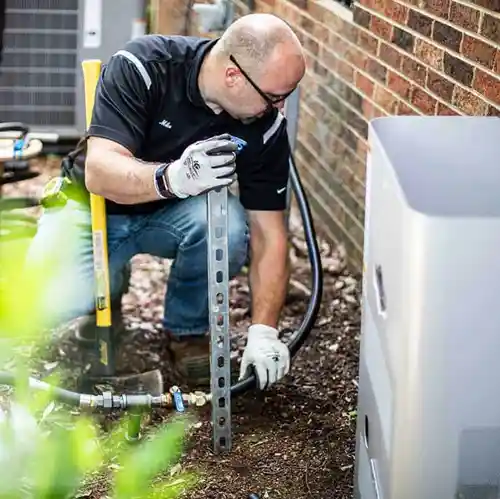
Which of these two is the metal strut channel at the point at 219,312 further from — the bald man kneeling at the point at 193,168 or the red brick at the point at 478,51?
the red brick at the point at 478,51

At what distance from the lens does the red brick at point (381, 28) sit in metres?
2.74

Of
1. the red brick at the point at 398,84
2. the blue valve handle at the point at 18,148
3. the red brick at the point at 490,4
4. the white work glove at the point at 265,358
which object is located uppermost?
the red brick at the point at 490,4

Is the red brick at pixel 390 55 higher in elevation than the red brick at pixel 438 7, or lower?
lower

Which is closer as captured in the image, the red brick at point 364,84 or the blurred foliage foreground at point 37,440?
the blurred foliage foreground at point 37,440

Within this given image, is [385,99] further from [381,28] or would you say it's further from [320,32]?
[320,32]

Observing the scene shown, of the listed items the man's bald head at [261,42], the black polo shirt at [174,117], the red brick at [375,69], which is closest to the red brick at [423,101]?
the red brick at [375,69]

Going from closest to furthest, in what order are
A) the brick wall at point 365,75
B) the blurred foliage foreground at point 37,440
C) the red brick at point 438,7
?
the blurred foliage foreground at point 37,440 → the brick wall at point 365,75 → the red brick at point 438,7

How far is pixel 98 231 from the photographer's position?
233 cm

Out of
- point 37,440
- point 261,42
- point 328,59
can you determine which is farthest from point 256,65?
point 37,440

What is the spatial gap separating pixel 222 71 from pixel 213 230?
0.50 meters

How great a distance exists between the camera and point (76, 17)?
4.05 metres

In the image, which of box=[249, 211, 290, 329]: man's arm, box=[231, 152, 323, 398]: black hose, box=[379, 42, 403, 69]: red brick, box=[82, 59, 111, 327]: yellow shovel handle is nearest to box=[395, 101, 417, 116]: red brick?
box=[379, 42, 403, 69]: red brick

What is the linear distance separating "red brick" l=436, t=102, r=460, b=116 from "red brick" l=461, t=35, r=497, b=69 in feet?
0.53

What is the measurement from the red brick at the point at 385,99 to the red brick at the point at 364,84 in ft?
0.13
